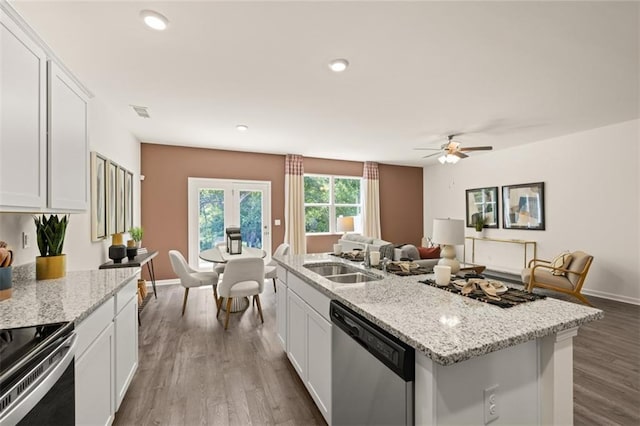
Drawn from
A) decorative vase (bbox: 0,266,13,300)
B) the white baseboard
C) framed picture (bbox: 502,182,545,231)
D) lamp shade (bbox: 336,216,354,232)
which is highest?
framed picture (bbox: 502,182,545,231)

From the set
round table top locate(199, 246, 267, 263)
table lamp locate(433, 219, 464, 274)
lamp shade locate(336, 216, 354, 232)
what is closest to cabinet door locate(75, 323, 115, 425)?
round table top locate(199, 246, 267, 263)

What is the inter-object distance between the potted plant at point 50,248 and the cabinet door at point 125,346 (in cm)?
50

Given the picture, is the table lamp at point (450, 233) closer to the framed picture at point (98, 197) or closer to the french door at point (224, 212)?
the framed picture at point (98, 197)

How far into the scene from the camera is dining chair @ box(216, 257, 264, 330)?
3.21m

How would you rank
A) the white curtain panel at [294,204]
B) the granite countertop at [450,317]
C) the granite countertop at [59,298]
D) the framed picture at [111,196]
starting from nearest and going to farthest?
the granite countertop at [450,317] < the granite countertop at [59,298] < the framed picture at [111,196] < the white curtain panel at [294,204]

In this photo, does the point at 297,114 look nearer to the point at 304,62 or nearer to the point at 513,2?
the point at 304,62

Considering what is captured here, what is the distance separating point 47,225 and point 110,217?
181 centimetres

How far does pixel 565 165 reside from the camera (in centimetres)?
495

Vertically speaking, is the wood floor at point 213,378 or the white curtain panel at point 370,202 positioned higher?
the white curtain panel at point 370,202

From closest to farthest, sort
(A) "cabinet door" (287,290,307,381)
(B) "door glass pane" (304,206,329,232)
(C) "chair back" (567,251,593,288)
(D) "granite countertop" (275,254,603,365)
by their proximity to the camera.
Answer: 1. (D) "granite countertop" (275,254,603,365)
2. (A) "cabinet door" (287,290,307,381)
3. (C) "chair back" (567,251,593,288)
4. (B) "door glass pane" (304,206,329,232)

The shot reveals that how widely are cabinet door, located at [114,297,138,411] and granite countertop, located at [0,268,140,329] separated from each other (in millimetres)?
234

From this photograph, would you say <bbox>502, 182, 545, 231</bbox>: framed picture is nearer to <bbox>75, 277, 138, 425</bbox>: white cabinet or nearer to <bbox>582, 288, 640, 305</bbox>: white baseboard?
<bbox>582, 288, 640, 305</bbox>: white baseboard

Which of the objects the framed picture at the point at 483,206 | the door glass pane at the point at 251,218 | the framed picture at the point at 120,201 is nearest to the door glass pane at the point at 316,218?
the door glass pane at the point at 251,218

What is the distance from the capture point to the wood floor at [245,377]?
1.92 metres
